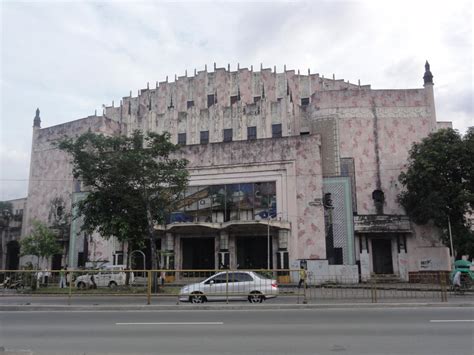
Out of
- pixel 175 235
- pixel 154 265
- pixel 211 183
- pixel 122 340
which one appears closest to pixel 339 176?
pixel 211 183

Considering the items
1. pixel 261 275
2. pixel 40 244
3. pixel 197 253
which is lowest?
pixel 261 275

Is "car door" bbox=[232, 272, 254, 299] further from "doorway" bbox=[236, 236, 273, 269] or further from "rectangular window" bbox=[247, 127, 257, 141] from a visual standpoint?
"rectangular window" bbox=[247, 127, 257, 141]

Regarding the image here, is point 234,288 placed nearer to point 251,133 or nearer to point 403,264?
point 403,264

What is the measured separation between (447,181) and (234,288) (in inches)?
793

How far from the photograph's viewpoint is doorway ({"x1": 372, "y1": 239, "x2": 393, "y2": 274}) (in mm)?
33625

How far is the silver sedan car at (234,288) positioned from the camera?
666 inches

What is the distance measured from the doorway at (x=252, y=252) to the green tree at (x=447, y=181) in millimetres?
11917

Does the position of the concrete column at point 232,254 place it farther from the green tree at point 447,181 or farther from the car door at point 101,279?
the green tree at point 447,181

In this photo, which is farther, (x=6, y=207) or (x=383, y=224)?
Result: (x=6, y=207)

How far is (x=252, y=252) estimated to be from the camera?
3478 cm

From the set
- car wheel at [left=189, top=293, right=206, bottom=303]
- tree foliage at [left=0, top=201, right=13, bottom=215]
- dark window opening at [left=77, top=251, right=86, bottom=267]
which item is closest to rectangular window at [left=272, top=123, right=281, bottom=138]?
dark window opening at [left=77, top=251, right=86, bottom=267]

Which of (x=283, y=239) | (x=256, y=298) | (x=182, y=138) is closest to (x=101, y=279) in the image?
(x=283, y=239)

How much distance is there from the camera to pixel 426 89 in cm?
3619

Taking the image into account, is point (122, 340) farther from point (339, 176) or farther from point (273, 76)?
point (273, 76)
